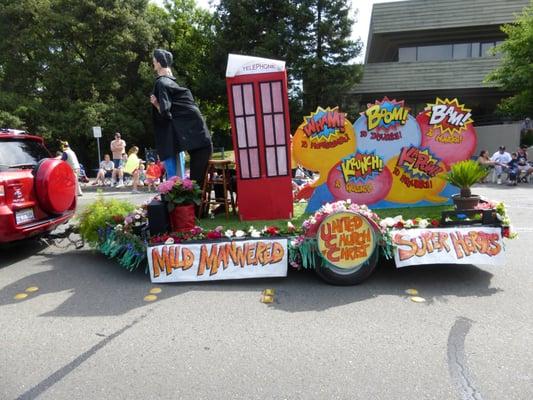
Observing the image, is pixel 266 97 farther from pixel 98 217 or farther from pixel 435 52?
pixel 435 52

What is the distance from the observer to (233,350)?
9.86ft

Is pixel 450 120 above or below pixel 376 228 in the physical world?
above

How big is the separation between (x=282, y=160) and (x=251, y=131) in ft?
1.90

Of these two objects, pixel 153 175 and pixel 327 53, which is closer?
pixel 153 175

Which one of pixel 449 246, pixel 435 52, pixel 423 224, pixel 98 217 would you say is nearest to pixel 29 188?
pixel 98 217

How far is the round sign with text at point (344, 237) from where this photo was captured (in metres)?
4.12

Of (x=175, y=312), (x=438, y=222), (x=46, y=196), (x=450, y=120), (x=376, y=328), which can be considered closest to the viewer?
(x=376, y=328)

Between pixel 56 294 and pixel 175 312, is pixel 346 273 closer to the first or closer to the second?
pixel 175 312

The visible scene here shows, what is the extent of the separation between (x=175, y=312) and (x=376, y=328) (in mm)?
1781

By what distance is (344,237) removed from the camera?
13.5 ft

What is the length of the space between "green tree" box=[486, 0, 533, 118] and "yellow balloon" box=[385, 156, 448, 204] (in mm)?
17023

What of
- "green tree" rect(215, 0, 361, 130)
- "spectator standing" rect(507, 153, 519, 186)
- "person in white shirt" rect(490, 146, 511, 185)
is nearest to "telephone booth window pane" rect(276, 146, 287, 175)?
"spectator standing" rect(507, 153, 519, 186)

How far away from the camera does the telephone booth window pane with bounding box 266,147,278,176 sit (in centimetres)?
549

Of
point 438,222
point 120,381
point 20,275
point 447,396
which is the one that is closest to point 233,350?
point 120,381
